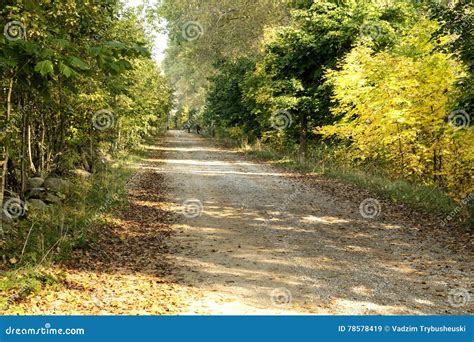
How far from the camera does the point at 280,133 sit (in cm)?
2684

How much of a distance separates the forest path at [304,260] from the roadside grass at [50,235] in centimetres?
174

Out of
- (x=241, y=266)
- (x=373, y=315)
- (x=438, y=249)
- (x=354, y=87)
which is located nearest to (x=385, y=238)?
(x=438, y=249)

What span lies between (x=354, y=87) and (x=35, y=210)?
10.8 meters

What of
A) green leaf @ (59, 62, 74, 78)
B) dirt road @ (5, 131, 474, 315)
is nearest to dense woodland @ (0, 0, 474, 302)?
green leaf @ (59, 62, 74, 78)

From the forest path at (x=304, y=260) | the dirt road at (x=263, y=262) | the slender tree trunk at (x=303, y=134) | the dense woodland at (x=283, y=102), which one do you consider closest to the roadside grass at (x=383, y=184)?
the dense woodland at (x=283, y=102)

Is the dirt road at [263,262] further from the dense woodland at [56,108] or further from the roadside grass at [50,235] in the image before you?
the dense woodland at [56,108]

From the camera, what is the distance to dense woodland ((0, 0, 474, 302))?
7329 mm

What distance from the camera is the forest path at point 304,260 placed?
6.27m

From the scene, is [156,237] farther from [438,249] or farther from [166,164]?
[166,164]

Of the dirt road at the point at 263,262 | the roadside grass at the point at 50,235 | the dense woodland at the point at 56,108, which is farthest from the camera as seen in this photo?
the roadside grass at the point at 50,235

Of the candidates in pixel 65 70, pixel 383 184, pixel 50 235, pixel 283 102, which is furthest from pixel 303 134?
pixel 65 70

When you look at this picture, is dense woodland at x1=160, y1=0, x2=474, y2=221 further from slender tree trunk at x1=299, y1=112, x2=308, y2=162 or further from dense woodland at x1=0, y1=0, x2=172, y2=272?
dense woodland at x1=0, y1=0, x2=172, y2=272

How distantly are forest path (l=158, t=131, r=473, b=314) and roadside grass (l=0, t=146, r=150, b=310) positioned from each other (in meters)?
1.74

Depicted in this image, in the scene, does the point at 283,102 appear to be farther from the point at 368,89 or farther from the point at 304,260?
the point at 304,260
